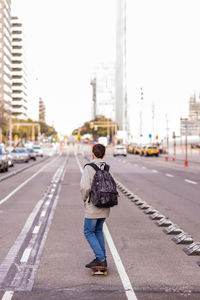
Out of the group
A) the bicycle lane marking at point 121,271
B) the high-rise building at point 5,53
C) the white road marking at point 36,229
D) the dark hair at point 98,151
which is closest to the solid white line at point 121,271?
the bicycle lane marking at point 121,271

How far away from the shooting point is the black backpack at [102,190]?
275 inches

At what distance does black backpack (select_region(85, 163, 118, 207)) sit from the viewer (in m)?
6.98

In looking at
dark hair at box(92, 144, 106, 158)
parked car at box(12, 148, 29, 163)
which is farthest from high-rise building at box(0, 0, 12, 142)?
dark hair at box(92, 144, 106, 158)

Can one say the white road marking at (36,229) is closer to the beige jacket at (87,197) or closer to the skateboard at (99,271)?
the skateboard at (99,271)

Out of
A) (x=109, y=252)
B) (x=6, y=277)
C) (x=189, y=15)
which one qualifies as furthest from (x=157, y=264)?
(x=189, y=15)

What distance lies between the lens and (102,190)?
6.98m

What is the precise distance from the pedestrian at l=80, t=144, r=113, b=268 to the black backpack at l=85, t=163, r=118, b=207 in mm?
96

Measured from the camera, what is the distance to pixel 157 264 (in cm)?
799

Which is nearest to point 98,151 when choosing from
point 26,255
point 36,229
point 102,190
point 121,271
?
point 102,190

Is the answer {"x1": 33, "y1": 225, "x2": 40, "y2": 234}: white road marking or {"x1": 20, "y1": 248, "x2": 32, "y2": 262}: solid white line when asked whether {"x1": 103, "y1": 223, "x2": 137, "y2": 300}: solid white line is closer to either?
{"x1": 20, "y1": 248, "x2": 32, "y2": 262}: solid white line

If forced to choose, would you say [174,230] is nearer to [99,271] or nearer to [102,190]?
[99,271]

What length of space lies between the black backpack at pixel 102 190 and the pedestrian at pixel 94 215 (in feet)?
0.31

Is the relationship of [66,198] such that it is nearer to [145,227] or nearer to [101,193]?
[145,227]

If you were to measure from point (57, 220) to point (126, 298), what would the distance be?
677cm
